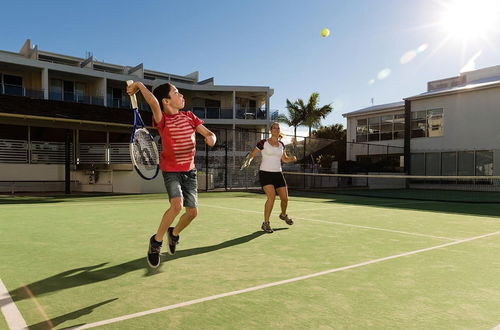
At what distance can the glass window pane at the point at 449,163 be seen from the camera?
27.8m

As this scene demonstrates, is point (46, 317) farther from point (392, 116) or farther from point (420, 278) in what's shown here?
point (392, 116)

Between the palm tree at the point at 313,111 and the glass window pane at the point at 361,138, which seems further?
the palm tree at the point at 313,111

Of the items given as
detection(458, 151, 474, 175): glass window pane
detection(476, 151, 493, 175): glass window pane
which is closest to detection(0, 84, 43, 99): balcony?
detection(458, 151, 474, 175): glass window pane

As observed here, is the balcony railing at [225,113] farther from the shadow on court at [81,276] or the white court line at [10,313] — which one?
the white court line at [10,313]

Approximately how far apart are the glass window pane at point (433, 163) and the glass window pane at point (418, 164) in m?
0.33

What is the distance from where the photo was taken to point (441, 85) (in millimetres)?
35812

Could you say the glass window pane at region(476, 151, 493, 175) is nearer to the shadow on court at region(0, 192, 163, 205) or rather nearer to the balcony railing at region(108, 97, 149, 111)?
the shadow on court at region(0, 192, 163, 205)

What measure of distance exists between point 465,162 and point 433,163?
8.02ft

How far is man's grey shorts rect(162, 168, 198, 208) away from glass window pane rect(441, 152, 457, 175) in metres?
27.7

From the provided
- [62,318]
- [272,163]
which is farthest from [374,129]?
[62,318]

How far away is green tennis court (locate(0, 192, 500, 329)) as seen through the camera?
2932mm

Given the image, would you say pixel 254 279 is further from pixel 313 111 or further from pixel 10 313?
pixel 313 111

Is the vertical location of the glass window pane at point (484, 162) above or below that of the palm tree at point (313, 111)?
below

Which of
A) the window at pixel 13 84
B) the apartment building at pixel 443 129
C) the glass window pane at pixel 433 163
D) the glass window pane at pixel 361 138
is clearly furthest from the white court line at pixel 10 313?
the glass window pane at pixel 361 138
